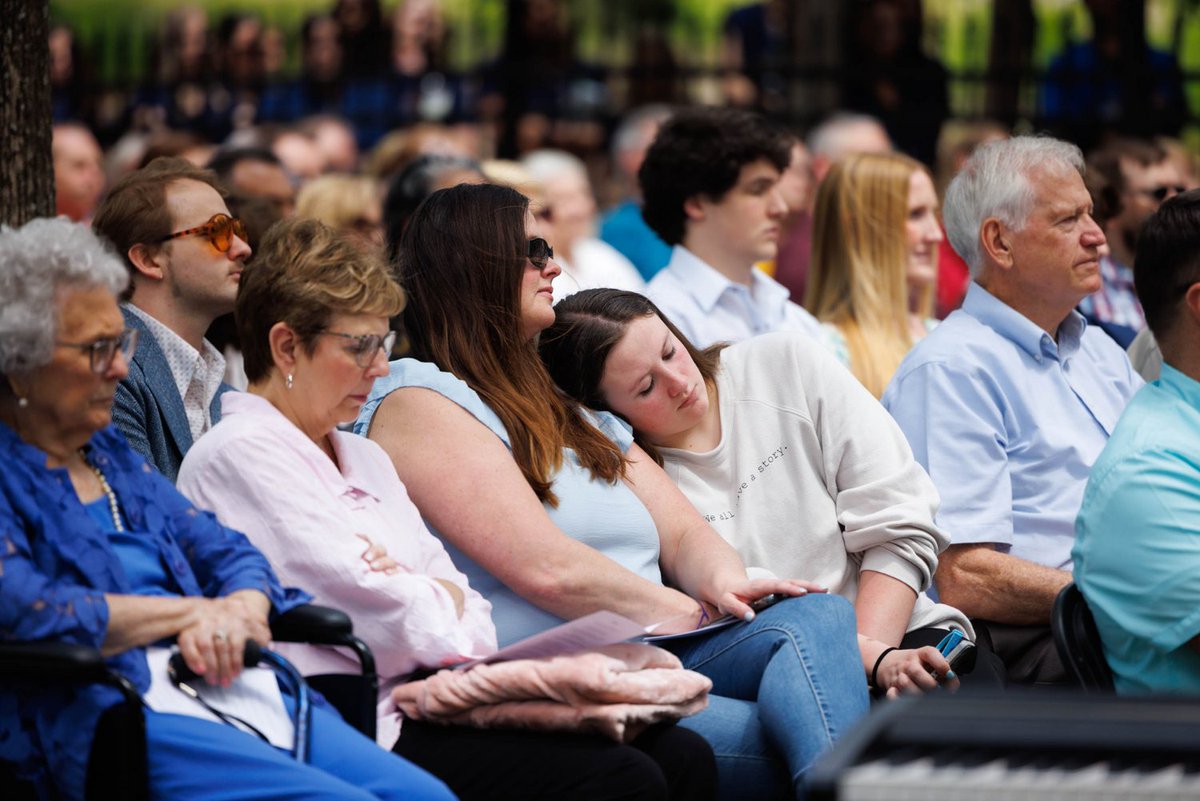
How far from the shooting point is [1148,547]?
380 centimetres

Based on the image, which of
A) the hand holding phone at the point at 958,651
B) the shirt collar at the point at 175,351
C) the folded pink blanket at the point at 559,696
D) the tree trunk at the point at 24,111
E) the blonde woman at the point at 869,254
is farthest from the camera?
the blonde woman at the point at 869,254

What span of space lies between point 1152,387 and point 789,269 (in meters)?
4.68

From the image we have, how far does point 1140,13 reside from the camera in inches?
435

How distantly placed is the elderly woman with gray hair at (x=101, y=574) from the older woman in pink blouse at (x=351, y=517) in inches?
5.9

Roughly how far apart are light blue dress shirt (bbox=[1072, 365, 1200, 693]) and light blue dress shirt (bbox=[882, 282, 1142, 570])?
2.53ft

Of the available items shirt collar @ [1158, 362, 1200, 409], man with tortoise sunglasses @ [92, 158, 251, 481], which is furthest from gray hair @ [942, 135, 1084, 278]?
man with tortoise sunglasses @ [92, 158, 251, 481]

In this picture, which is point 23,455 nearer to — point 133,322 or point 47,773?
point 47,773

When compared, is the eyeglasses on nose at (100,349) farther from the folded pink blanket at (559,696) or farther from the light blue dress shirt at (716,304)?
the light blue dress shirt at (716,304)

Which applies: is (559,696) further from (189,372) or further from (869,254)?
(869,254)

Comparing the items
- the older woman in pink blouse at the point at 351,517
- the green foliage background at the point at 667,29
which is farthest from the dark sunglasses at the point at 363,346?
the green foliage background at the point at 667,29

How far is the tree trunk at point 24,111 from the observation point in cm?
462

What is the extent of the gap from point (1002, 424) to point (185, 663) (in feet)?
8.49

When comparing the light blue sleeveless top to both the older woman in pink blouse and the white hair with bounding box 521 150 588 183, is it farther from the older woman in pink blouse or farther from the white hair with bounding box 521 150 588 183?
the white hair with bounding box 521 150 588 183

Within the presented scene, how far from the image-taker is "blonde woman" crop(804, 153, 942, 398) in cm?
625
